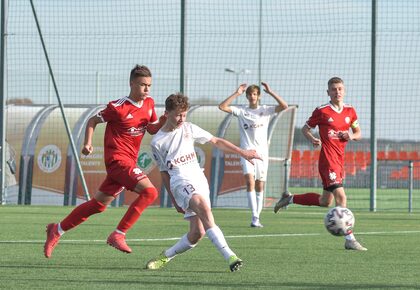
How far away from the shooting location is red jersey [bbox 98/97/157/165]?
1048 centimetres

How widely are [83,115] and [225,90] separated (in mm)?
4317

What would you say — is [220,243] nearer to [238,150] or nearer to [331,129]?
[238,150]

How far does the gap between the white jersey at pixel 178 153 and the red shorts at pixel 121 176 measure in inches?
44.5

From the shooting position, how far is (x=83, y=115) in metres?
25.0

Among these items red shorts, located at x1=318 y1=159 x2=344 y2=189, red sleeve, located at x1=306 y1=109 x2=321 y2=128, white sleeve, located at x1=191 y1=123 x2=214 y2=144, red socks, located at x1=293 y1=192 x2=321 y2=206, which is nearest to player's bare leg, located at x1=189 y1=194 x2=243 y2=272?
white sleeve, located at x1=191 y1=123 x2=214 y2=144

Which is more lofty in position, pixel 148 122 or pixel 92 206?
pixel 148 122

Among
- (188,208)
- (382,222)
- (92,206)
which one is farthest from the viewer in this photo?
(382,222)

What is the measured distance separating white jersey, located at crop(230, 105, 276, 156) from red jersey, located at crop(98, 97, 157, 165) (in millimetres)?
6048

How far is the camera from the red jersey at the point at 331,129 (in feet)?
41.3

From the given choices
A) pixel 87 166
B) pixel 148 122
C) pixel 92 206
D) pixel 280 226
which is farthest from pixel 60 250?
pixel 87 166

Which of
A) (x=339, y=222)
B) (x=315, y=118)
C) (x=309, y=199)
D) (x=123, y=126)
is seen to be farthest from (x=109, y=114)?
(x=309, y=199)

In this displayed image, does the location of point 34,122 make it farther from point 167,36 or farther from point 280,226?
point 280,226

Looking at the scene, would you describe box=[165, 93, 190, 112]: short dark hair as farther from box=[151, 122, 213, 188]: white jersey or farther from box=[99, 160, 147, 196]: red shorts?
box=[99, 160, 147, 196]: red shorts

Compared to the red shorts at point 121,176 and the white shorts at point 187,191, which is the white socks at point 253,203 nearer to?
the red shorts at point 121,176
